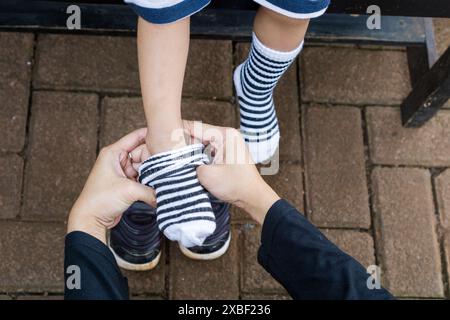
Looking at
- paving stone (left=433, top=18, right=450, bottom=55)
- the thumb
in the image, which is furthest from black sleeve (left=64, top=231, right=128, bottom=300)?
paving stone (left=433, top=18, right=450, bottom=55)

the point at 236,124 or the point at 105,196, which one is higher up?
the point at 236,124

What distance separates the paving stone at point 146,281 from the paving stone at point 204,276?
0.03 meters

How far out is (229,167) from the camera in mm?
1324

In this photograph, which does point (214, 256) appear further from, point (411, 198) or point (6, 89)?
point (6, 89)

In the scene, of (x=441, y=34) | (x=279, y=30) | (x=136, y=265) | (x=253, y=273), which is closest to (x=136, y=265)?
(x=136, y=265)

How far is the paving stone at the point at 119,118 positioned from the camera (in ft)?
6.37

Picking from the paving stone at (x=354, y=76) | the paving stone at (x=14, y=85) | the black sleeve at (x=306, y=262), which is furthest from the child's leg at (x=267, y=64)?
the paving stone at (x=14, y=85)

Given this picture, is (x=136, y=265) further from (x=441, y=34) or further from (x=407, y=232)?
(x=441, y=34)

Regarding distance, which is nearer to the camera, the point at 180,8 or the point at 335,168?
the point at 180,8

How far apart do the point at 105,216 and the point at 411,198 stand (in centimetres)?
107

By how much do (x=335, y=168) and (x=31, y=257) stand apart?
1.01 meters

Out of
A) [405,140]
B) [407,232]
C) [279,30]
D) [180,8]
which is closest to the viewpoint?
[180,8]

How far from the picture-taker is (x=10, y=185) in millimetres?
1858

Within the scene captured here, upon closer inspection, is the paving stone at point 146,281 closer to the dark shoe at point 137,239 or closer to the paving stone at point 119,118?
the dark shoe at point 137,239
